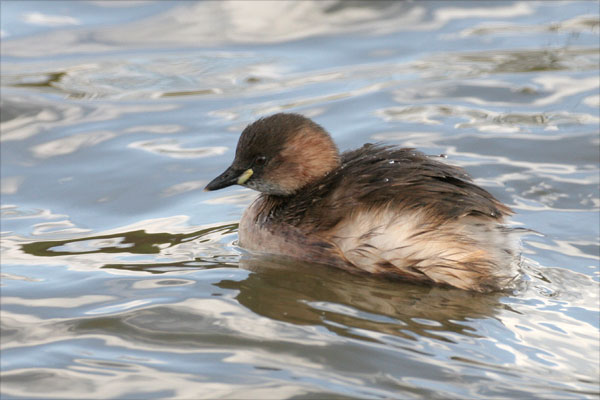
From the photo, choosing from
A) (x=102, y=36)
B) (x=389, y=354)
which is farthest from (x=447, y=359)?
(x=102, y=36)

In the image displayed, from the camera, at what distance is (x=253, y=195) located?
6.90 metres

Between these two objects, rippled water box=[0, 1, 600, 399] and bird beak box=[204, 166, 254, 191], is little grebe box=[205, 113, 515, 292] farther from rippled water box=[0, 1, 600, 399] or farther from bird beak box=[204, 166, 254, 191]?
bird beak box=[204, 166, 254, 191]

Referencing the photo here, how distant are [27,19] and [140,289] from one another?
6.12 metres

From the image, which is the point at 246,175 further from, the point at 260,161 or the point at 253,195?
the point at 253,195

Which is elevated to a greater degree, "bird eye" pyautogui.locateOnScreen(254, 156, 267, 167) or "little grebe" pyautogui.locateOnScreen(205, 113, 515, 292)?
"bird eye" pyautogui.locateOnScreen(254, 156, 267, 167)

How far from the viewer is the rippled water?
4250 mm

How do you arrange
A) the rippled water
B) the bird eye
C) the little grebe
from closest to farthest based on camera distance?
the rippled water → the little grebe → the bird eye

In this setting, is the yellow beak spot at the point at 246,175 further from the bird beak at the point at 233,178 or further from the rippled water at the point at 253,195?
the rippled water at the point at 253,195

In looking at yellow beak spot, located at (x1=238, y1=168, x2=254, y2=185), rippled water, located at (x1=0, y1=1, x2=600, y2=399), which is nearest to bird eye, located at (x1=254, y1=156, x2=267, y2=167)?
yellow beak spot, located at (x1=238, y1=168, x2=254, y2=185)

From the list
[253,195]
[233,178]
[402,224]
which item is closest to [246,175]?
[233,178]

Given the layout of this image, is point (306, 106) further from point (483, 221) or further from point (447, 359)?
point (447, 359)

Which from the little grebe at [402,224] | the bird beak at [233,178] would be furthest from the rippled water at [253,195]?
the bird beak at [233,178]

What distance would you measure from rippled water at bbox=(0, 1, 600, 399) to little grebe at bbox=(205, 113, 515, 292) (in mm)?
114

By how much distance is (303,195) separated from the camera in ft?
18.0
